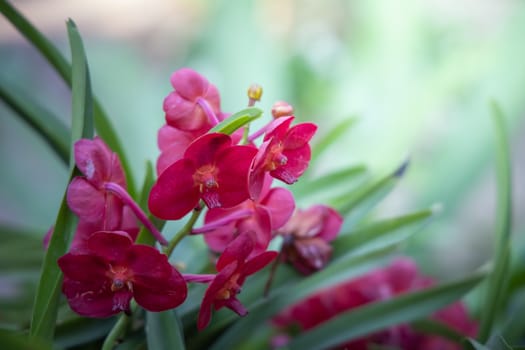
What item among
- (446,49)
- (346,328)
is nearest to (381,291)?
(346,328)

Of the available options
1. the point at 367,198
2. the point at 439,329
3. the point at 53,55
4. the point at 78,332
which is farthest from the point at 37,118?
the point at 439,329

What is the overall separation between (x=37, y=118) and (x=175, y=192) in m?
0.18

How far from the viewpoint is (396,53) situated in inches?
45.6

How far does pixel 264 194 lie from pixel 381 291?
0.22 meters

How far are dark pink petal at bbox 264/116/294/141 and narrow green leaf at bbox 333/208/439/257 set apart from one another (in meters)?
0.17

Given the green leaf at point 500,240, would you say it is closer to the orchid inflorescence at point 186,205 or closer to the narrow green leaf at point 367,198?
the narrow green leaf at point 367,198

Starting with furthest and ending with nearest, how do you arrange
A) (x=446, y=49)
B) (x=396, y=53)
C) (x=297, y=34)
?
1. (x=297, y=34)
2. (x=446, y=49)
3. (x=396, y=53)

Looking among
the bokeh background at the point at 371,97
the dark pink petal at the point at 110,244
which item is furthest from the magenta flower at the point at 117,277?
the bokeh background at the point at 371,97

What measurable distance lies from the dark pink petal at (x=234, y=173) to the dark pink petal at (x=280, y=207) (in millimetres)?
44

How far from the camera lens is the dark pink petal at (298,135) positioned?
0.33 metres

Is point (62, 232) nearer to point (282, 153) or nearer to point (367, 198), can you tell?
point (282, 153)

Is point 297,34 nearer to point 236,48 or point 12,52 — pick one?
point 236,48

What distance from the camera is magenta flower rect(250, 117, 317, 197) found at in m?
0.31

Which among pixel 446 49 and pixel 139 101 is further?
pixel 446 49
